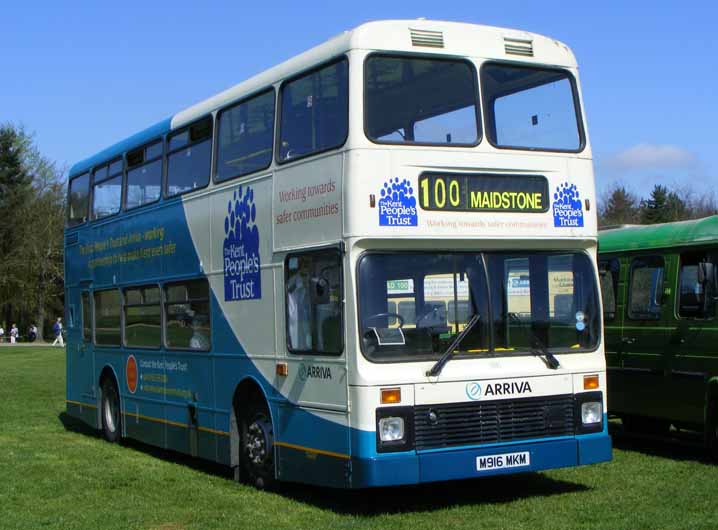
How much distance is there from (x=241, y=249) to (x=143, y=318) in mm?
3740

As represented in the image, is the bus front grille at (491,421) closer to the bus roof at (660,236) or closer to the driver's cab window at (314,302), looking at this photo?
the driver's cab window at (314,302)

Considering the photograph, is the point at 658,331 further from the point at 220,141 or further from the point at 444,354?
the point at 220,141

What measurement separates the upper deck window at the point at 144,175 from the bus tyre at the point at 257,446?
12.5ft

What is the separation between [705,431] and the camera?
12.7m

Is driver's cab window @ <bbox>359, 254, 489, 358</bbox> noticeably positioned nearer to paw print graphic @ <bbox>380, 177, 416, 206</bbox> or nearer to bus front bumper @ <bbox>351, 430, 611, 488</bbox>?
paw print graphic @ <bbox>380, 177, 416, 206</bbox>

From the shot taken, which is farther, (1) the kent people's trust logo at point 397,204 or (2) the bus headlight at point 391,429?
(1) the kent people's trust logo at point 397,204

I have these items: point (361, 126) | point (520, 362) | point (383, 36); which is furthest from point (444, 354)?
point (383, 36)

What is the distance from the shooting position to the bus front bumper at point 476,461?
9.61 metres

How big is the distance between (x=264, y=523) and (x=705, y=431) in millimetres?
5486

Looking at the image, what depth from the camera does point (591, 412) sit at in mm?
Result: 10664

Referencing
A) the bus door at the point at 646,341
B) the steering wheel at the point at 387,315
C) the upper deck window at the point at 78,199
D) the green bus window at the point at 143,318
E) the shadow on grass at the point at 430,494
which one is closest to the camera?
the steering wheel at the point at 387,315

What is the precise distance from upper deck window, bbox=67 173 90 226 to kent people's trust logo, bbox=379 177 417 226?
29.3 ft

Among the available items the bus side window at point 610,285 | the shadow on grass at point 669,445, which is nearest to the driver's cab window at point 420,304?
the shadow on grass at point 669,445

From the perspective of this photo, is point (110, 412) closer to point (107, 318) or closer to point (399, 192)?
point (107, 318)
